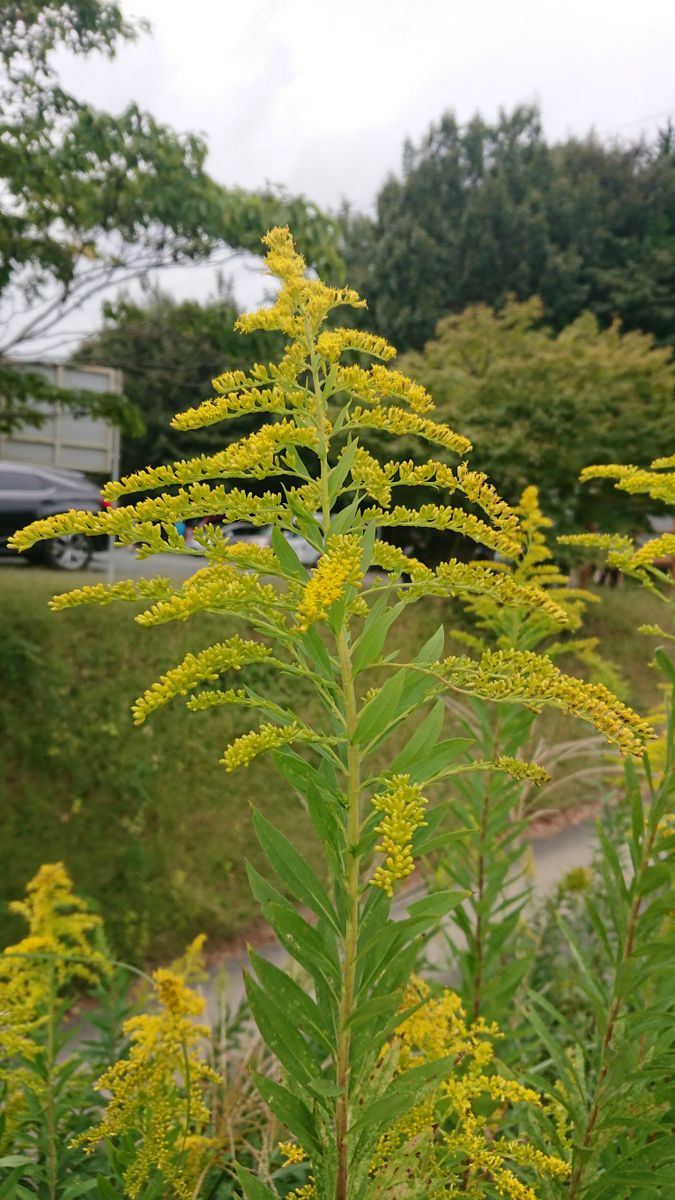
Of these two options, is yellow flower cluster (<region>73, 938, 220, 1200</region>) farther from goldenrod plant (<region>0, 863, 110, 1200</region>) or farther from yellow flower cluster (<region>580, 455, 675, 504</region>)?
yellow flower cluster (<region>580, 455, 675, 504</region>)

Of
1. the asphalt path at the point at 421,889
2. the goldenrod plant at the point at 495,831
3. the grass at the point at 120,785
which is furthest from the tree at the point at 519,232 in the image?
the goldenrod plant at the point at 495,831

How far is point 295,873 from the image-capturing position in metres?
0.94

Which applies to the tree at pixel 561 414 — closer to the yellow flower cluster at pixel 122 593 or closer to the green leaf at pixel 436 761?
the green leaf at pixel 436 761

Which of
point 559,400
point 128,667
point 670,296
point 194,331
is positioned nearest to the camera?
point 194,331

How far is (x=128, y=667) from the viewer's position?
6836mm

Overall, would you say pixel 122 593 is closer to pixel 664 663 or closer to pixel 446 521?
pixel 446 521

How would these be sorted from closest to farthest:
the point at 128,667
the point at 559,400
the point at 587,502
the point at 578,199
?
1. the point at 128,667
2. the point at 559,400
3. the point at 587,502
4. the point at 578,199

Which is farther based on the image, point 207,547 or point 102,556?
point 102,556

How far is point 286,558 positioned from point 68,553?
8.01 meters

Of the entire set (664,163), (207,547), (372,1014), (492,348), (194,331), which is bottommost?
(372,1014)

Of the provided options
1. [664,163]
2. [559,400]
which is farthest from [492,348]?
[664,163]

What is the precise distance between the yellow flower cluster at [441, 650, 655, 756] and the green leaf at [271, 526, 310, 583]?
20 cm

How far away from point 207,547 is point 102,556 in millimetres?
9991

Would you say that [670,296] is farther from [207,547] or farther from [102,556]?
[207,547]
